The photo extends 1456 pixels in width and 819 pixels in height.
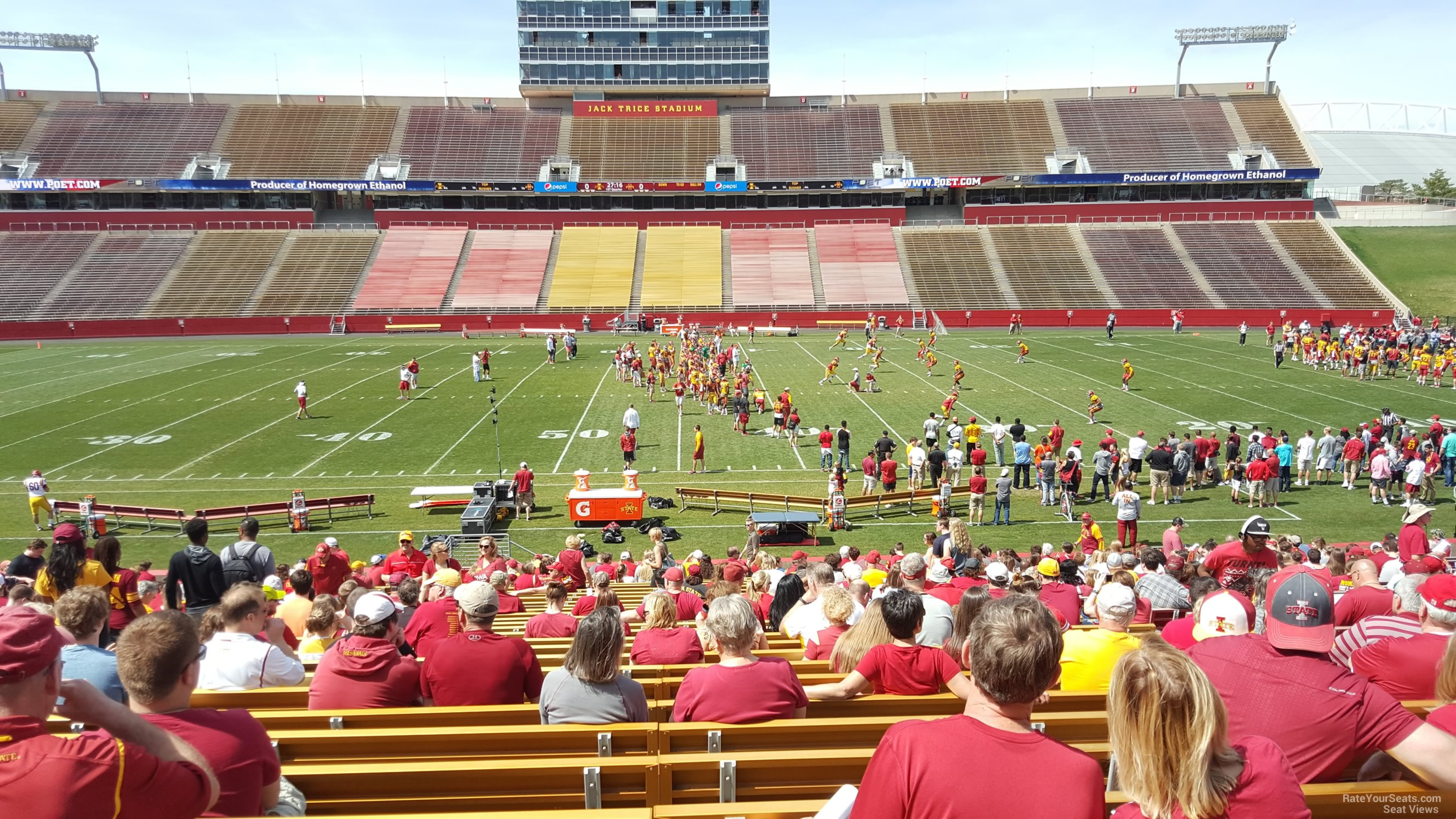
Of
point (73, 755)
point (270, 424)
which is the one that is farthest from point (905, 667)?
point (270, 424)

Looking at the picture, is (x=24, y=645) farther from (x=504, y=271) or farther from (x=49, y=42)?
(x=49, y=42)

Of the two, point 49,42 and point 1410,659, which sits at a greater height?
point 49,42

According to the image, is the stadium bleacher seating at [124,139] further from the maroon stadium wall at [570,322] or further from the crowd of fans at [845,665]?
the crowd of fans at [845,665]

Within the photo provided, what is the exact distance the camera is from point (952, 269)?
210ft

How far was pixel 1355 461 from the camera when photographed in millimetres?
20672

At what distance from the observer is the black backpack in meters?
9.40

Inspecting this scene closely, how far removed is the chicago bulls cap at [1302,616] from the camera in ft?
11.4

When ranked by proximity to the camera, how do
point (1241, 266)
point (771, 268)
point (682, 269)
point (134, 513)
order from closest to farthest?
point (134, 513)
point (1241, 266)
point (682, 269)
point (771, 268)

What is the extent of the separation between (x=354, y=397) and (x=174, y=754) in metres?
32.0

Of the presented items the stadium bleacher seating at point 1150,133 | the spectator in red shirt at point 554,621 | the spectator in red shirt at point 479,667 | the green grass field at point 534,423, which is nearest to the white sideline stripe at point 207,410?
the green grass field at point 534,423

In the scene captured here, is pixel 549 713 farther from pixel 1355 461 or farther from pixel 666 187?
Answer: pixel 666 187

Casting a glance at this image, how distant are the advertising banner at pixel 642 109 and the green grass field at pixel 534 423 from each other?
43203 millimetres

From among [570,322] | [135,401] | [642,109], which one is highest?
[642,109]

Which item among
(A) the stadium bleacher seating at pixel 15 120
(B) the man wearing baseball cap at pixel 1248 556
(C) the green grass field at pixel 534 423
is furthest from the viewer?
(A) the stadium bleacher seating at pixel 15 120
